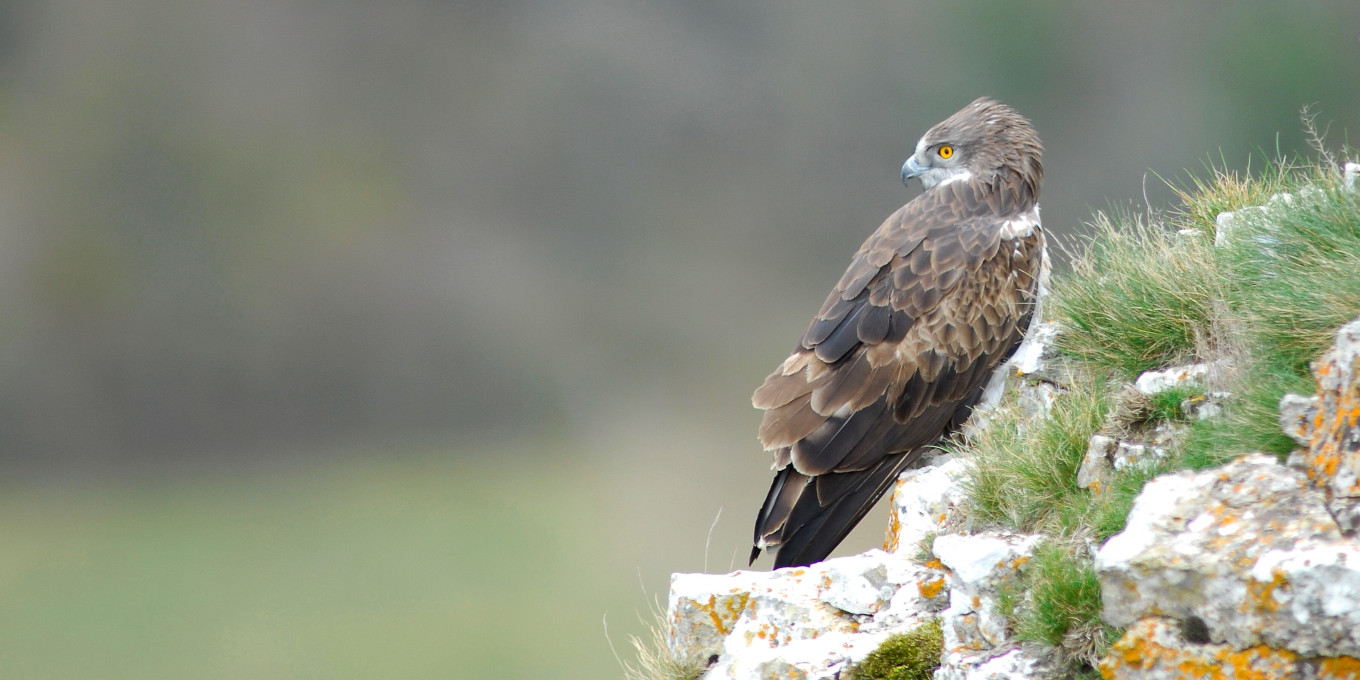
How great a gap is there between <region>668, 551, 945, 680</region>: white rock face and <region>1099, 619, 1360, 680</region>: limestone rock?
2.37 ft

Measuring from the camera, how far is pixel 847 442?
401 cm

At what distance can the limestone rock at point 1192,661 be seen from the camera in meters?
1.90

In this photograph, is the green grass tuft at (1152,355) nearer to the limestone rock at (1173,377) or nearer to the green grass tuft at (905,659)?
the limestone rock at (1173,377)

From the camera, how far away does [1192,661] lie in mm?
2037

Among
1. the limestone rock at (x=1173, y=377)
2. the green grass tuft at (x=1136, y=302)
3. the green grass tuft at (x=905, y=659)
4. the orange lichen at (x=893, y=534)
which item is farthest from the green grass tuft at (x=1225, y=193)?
the green grass tuft at (x=905, y=659)

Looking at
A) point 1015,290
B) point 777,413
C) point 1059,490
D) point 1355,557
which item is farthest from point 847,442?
point 1355,557

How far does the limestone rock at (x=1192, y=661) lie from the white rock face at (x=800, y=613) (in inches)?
28.4

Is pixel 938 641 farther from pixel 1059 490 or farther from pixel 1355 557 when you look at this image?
pixel 1355 557

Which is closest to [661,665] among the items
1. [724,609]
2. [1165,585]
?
[724,609]

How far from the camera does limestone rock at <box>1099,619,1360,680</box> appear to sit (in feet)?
6.24

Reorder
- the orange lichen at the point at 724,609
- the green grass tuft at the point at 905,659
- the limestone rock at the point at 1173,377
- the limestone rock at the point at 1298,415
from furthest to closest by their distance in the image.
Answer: the orange lichen at the point at 724,609 → the limestone rock at the point at 1173,377 → the green grass tuft at the point at 905,659 → the limestone rock at the point at 1298,415

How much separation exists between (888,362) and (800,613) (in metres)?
1.43

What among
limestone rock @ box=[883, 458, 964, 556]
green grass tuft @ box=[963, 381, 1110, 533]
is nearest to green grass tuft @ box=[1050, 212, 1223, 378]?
green grass tuft @ box=[963, 381, 1110, 533]

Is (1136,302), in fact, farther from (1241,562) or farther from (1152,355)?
(1241,562)
